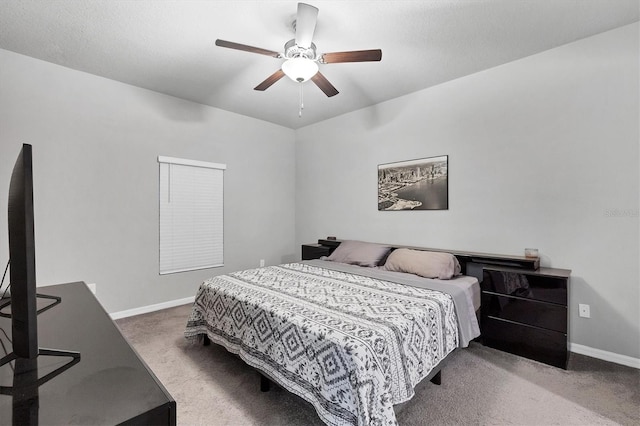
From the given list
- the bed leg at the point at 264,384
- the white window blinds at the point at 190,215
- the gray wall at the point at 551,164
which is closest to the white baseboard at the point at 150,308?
the white window blinds at the point at 190,215

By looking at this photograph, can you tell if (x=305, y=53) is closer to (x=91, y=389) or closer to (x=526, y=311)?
(x=91, y=389)

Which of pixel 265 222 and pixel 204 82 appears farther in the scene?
pixel 265 222

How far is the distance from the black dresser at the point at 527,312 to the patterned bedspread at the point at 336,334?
73cm

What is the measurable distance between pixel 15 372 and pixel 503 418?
2.32 metres

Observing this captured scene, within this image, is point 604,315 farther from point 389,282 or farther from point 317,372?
point 317,372

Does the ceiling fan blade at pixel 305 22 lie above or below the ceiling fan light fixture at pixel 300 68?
above

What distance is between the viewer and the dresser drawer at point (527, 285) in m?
2.43

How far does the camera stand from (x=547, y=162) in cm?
279

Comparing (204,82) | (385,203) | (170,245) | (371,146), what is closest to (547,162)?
(385,203)

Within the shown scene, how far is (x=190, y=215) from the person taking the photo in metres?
4.03

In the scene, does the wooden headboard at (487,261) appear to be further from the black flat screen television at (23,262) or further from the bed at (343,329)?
the black flat screen television at (23,262)

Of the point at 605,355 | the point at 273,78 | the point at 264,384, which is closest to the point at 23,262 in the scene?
the point at 264,384

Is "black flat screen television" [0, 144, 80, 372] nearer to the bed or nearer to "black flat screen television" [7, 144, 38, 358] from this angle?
"black flat screen television" [7, 144, 38, 358]

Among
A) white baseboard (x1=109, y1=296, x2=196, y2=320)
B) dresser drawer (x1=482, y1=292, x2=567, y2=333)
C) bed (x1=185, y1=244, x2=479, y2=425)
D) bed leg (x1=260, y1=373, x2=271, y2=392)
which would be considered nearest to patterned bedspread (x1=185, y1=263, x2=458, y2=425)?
bed (x1=185, y1=244, x2=479, y2=425)
